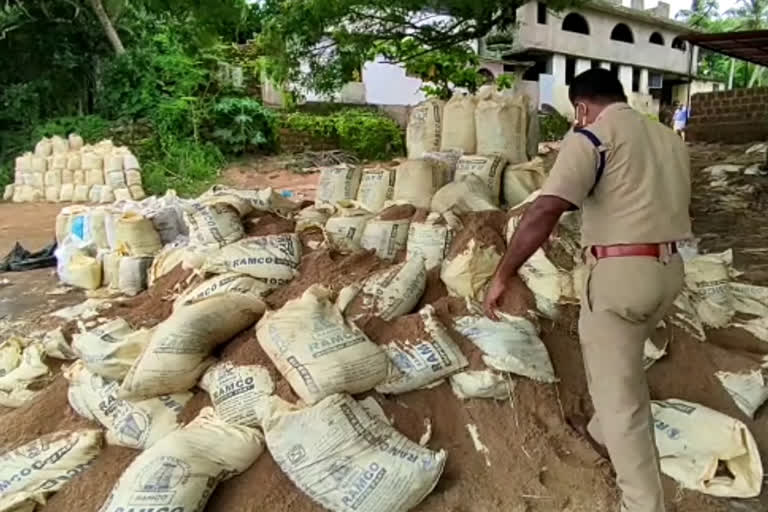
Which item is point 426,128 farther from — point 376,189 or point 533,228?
point 533,228

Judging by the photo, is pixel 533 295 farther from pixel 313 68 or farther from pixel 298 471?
pixel 313 68

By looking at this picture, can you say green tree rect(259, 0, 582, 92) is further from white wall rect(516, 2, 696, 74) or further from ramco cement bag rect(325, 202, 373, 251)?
white wall rect(516, 2, 696, 74)

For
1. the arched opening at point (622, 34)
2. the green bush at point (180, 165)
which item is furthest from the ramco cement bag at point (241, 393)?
the arched opening at point (622, 34)

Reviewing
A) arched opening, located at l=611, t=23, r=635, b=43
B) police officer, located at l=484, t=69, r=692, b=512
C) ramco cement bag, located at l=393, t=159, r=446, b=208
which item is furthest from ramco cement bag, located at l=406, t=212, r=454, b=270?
arched opening, located at l=611, t=23, r=635, b=43

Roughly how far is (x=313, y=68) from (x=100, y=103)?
9.30 meters

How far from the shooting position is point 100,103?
45.9 feet

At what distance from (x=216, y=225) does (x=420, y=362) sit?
4.64 feet

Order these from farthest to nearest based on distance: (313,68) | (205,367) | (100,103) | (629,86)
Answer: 1. (629,86)
2. (100,103)
3. (313,68)
4. (205,367)

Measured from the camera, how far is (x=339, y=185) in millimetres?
3975

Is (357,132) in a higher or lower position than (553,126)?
higher

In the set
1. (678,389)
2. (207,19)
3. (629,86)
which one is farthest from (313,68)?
(629,86)

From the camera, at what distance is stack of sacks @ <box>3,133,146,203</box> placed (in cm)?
1120

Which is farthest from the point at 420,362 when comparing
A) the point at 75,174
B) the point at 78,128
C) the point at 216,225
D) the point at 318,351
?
the point at 78,128

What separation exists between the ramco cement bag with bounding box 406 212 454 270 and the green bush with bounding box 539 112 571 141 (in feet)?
44.4
